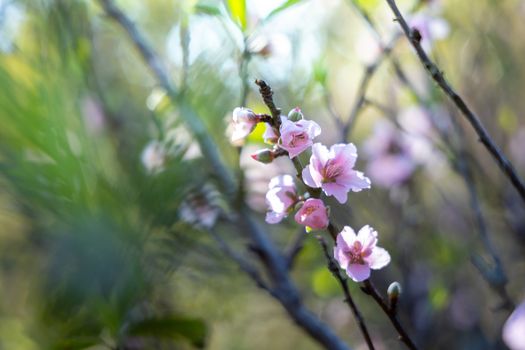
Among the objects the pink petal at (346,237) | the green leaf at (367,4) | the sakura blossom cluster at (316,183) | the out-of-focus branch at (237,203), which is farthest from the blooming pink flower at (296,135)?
the green leaf at (367,4)

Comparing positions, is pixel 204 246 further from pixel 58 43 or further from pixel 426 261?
pixel 426 261

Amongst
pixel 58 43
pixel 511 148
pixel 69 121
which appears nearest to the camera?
pixel 69 121

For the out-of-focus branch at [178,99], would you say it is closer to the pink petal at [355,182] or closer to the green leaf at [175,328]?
the green leaf at [175,328]

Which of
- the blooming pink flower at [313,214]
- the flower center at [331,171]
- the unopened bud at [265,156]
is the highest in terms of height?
the unopened bud at [265,156]

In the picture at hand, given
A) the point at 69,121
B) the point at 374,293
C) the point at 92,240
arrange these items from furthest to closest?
the point at 69,121
the point at 92,240
the point at 374,293

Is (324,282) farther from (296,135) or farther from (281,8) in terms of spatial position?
(296,135)

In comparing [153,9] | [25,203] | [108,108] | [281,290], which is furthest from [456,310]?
[153,9]

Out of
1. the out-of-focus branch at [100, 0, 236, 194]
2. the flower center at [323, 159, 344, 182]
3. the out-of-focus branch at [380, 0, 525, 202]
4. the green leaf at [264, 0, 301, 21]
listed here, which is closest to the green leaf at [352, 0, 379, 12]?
the green leaf at [264, 0, 301, 21]
